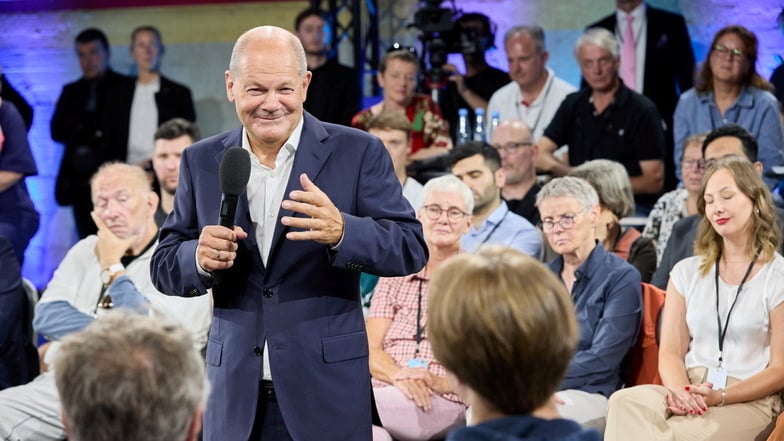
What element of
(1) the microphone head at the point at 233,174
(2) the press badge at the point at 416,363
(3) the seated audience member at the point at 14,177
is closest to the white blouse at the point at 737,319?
(2) the press badge at the point at 416,363

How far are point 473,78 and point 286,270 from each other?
15.4ft

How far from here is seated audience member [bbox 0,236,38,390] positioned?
419 centimetres

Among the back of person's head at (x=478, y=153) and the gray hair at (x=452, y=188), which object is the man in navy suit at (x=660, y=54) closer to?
the back of person's head at (x=478, y=153)

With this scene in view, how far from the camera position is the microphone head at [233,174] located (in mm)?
2113

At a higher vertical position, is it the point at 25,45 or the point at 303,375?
the point at 25,45

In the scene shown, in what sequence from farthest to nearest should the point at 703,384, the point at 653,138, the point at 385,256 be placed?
1. the point at 653,138
2. the point at 703,384
3. the point at 385,256

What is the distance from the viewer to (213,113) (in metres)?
7.84

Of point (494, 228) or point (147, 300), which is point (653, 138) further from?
point (147, 300)

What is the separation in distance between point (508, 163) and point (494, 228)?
0.73 metres

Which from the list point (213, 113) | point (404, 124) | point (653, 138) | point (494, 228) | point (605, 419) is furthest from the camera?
point (213, 113)

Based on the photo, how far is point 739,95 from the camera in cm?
550

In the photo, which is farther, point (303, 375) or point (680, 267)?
point (680, 267)

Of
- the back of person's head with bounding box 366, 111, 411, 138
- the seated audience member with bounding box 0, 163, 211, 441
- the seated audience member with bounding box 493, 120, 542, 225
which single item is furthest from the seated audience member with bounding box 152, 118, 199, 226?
the seated audience member with bounding box 493, 120, 542, 225

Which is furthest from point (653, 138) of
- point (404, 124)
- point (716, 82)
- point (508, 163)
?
point (404, 124)
